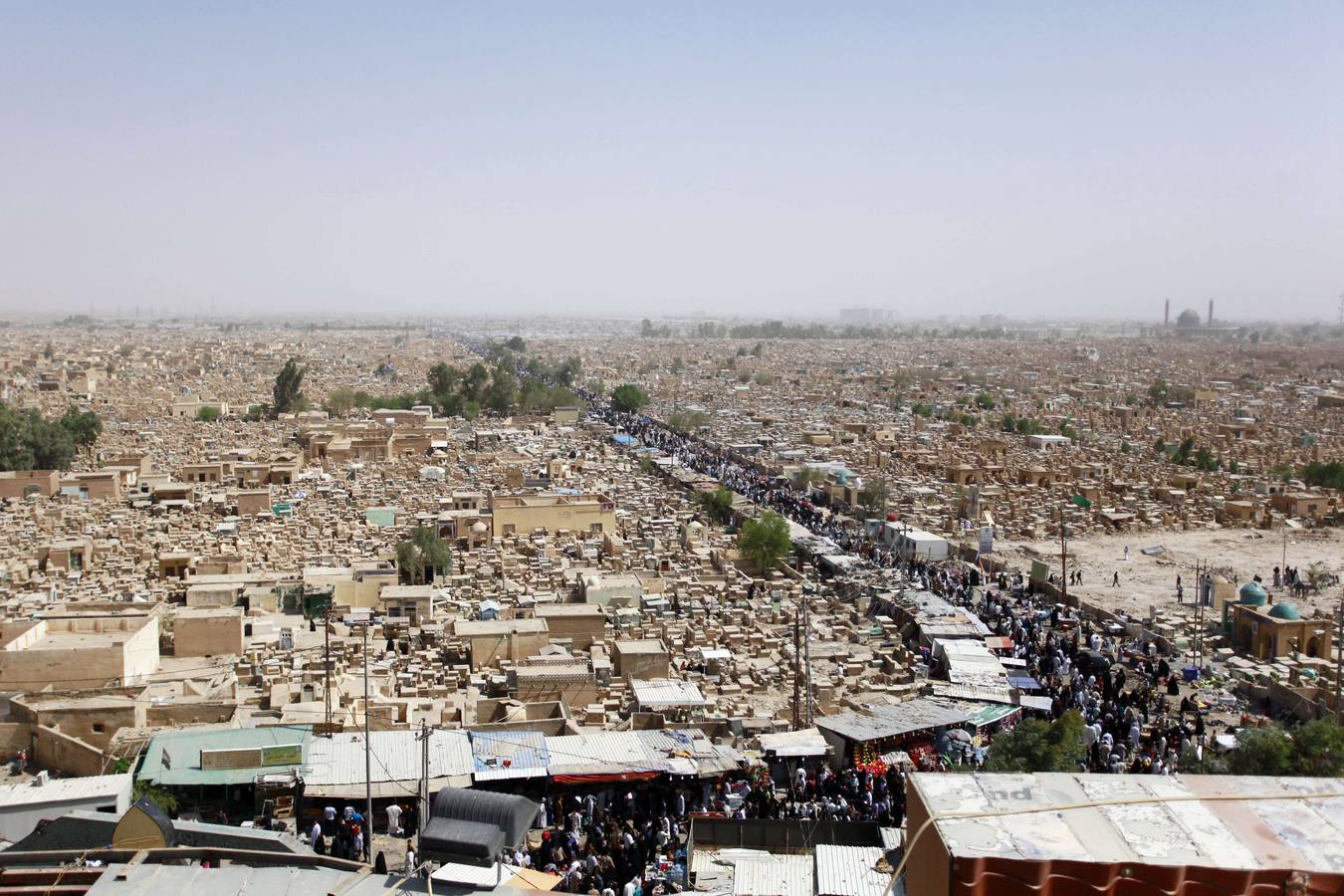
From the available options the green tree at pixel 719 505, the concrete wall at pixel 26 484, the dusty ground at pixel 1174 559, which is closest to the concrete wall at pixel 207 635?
the green tree at pixel 719 505

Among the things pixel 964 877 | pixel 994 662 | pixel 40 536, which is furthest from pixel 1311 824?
pixel 40 536

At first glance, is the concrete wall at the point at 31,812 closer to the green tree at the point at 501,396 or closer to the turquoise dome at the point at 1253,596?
the turquoise dome at the point at 1253,596

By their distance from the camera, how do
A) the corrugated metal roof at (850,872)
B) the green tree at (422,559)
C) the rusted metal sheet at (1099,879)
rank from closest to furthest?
the rusted metal sheet at (1099,879)
the corrugated metal roof at (850,872)
the green tree at (422,559)

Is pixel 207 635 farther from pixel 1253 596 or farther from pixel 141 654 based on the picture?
pixel 1253 596

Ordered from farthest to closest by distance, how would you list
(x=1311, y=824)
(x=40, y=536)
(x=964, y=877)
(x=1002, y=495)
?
(x=1002, y=495), (x=40, y=536), (x=1311, y=824), (x=964, y=877)

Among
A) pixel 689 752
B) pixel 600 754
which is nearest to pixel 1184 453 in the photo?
pixel 689 752

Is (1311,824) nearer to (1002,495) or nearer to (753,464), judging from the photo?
(1002,495)
